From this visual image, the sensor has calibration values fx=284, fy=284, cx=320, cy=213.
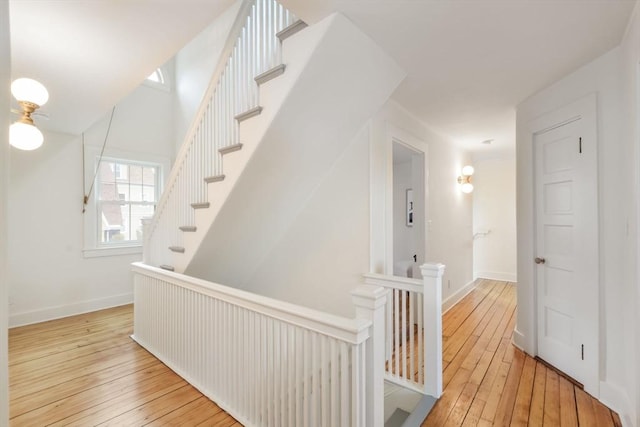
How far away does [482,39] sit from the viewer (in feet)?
5.63

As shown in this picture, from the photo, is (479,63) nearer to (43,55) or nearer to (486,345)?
(486,345)

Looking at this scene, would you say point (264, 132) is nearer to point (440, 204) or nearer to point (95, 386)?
point (95, 386)

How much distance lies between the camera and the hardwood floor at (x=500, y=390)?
5.92 feet

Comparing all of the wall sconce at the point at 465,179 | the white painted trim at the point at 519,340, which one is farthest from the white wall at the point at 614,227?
the wall sconce at the point at 465,179

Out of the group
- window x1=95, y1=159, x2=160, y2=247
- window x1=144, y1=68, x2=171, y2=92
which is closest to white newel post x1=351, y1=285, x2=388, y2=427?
window x1=95, y1=159, x2=160, y2=247

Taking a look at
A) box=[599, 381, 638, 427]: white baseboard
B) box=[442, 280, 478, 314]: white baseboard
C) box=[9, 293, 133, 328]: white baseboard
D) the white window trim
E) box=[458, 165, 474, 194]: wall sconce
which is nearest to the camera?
box=[599, 381, 638, 427]: white baseboard

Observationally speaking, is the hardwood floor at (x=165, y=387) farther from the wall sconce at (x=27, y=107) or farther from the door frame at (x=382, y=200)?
the wall sconce at (x=27, y=107)

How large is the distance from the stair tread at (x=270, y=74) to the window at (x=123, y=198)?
11.4 ft

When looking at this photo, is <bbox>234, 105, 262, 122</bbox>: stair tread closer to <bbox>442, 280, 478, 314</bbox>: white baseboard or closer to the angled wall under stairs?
the angled wall under stairs

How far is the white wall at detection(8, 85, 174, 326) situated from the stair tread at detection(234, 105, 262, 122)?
3.28 metres

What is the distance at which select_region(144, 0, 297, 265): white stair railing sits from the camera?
1802 millimetres

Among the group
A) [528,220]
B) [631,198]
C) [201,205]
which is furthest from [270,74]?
[528,220]

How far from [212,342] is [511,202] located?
18.0ft

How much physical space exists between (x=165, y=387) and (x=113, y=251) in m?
2.74
